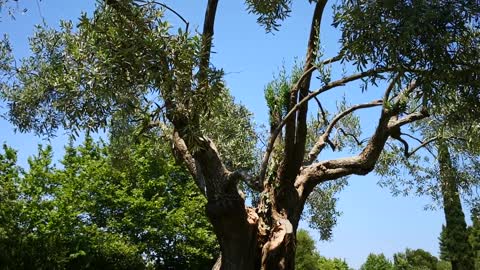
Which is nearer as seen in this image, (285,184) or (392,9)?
(392,9)

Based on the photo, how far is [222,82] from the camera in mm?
7117

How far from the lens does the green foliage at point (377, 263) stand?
53.7 meters

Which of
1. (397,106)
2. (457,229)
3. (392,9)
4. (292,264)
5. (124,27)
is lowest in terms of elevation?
(292,264)

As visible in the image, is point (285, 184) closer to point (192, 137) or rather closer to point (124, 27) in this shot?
point (192, 137)

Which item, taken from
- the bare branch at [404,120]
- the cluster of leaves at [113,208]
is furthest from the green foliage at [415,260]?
the bare branch at [404,120]

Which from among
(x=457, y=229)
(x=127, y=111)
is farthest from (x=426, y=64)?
(x=457, y=229)

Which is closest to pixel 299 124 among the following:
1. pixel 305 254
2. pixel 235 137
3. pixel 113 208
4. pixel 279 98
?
pixel 279 98

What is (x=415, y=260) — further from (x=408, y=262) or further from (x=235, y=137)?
(x=235, y=137)

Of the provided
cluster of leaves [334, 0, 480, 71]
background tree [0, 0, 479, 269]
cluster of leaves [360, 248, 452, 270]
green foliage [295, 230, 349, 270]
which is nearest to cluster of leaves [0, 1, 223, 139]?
background tree [0, 0, 479, 269]

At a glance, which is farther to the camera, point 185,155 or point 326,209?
point 326,209

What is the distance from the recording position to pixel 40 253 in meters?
14.0

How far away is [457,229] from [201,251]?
11.4 m

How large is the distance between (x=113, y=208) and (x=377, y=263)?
124 feet

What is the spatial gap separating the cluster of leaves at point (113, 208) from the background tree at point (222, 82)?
9.71 meters
